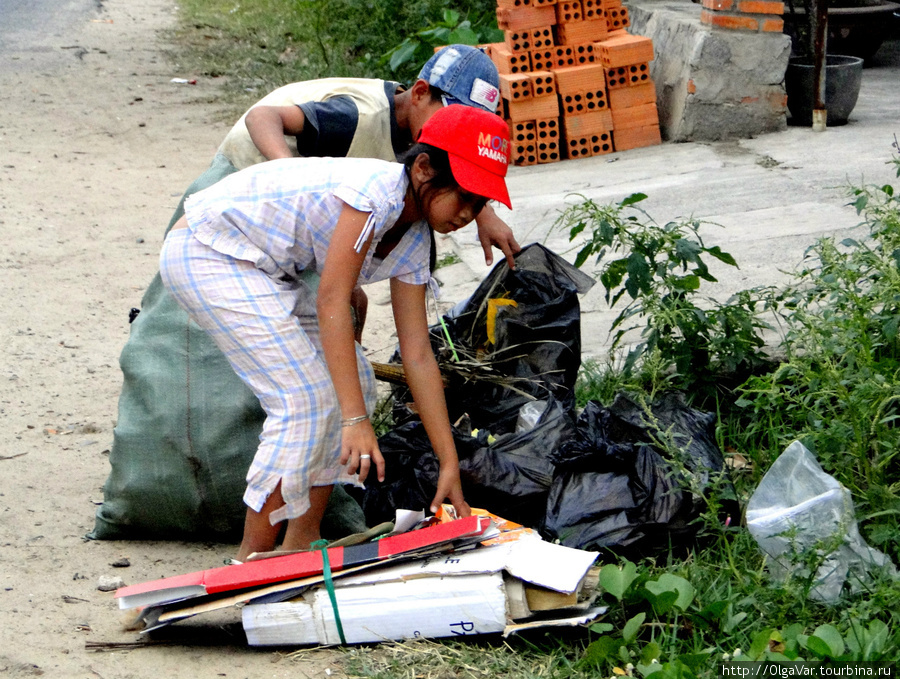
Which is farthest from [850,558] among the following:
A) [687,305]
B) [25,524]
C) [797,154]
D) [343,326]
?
[797,154]

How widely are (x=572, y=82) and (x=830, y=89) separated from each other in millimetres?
1641

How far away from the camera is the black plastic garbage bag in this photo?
3.22 metres

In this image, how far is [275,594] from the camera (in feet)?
7.72

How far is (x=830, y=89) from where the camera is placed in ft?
20.8

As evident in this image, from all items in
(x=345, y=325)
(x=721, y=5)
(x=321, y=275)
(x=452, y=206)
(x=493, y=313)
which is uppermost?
(x=721, y=5)

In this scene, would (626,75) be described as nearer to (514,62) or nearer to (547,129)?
(547,129)

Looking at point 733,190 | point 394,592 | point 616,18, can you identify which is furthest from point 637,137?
point 394,592

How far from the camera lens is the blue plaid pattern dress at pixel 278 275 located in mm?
2459

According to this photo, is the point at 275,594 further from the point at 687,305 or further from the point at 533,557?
the point at 687,305

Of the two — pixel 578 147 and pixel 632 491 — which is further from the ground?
pixel 578 147

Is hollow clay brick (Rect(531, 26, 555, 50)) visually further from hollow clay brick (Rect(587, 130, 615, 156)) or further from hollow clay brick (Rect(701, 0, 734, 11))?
hollow clay brick (Rect(701, 0, 734, 11))

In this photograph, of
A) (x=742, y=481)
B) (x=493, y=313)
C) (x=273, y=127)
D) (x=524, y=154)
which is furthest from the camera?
(x=524, y=154)

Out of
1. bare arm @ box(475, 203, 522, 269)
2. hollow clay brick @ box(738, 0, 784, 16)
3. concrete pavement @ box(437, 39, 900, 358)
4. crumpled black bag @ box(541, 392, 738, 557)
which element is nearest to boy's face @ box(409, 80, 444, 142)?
bare arm @ box(475, 203, 522, 269)

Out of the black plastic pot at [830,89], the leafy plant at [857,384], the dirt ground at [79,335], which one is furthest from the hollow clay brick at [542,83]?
the leafy plant at [857,384]
